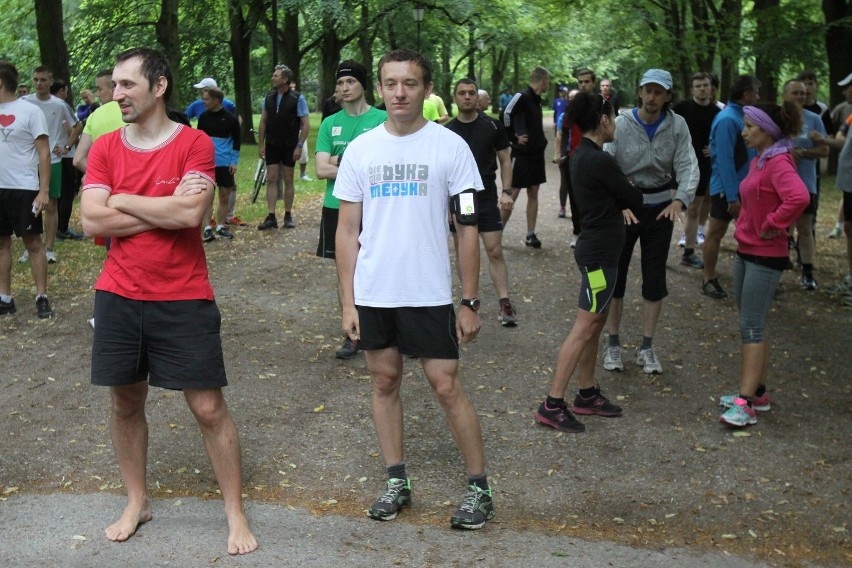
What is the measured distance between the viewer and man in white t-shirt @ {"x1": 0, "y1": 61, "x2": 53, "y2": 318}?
28.9 feet

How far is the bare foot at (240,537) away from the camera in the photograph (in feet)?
14.4

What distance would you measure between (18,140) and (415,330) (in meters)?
5.65

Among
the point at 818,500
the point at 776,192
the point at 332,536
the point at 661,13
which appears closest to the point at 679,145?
the point at 776,192

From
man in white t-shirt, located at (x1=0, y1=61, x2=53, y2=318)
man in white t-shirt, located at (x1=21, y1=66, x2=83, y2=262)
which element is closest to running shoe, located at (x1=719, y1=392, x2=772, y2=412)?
man in white t-shirt, located at (x1=0, y1=61, x2=53, y2=318)

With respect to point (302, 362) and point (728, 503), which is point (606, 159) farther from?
point (302, 362)

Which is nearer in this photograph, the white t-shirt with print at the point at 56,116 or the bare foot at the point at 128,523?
the bare foot at the point at 128,523

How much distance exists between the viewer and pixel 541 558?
14.4 feet

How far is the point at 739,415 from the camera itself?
20.6 ft

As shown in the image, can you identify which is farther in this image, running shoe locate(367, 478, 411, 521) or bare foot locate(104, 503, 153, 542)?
running shoe locate(367, 478, 411, 521)

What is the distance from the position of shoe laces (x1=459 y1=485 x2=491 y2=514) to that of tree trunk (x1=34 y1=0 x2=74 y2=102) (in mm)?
15003

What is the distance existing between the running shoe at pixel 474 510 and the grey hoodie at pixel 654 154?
316 cm

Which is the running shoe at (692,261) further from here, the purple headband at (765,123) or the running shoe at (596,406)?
the running shoe at (596,406)

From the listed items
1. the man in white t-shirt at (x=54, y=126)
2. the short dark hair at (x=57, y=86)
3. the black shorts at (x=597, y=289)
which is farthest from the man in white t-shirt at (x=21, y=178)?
the short dark hair at (x=57, y=86)

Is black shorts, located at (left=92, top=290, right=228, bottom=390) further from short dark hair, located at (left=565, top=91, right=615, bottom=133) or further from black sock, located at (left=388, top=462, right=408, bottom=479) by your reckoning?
short dark hair, located at (left=565, top=91, right=615, bottom=133)
